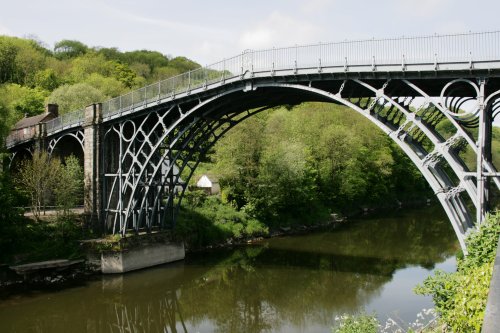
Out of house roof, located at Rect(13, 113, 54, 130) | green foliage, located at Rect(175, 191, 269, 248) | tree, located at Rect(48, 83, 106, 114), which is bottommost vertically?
green foliage, located at Rect(175, 191, 269, 248)

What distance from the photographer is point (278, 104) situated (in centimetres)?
2377

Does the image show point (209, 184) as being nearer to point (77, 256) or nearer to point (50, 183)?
point (50, 183)

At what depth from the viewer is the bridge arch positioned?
13.7 meters

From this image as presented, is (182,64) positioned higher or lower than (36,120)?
higher

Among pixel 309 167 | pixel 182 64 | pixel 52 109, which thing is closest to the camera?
pixel 309 167

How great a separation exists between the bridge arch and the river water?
14.3ft

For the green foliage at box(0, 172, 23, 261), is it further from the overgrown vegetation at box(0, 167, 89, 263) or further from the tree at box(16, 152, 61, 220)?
the tree at box(16, 152, 61, 220)

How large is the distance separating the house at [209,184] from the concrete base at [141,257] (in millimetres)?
13804

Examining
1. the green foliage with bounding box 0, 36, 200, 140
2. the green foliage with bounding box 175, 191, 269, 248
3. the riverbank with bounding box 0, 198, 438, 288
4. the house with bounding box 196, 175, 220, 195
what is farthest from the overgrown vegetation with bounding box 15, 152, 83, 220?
the house with bounding box 196, 175, 220, 195

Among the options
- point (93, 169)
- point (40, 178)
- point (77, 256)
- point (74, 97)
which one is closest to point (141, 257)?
point (77, 256)

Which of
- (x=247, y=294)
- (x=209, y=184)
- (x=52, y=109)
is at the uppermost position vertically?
(x=52, y=109)

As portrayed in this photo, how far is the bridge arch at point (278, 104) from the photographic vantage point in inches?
539

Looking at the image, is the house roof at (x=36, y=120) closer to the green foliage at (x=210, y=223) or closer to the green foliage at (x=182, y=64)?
the green foliage at (x=210, y=223)

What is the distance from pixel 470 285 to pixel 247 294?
48.7 feet
